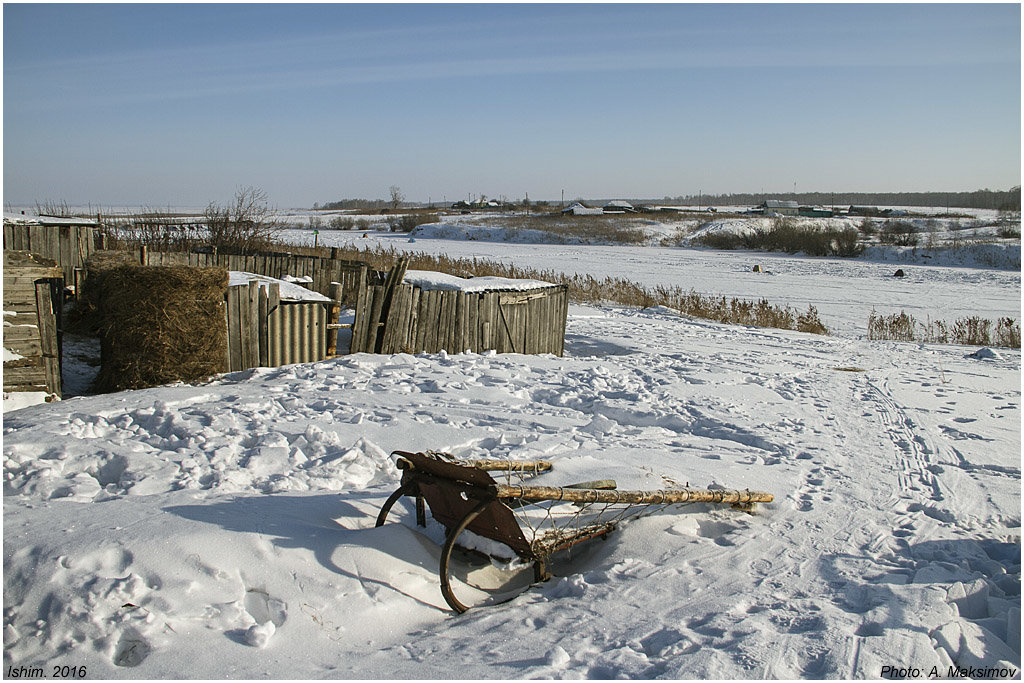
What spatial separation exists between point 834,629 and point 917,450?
4259 millimetres

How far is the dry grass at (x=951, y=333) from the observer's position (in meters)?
16.2

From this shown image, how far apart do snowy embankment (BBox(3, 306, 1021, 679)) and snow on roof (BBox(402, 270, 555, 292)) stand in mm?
3359

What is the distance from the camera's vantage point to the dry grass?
16156mm

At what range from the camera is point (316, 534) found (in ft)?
13.7

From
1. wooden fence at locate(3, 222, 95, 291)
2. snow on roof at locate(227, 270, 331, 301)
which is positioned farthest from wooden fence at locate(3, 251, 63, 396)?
wooden fence at locate(3, 222, 95, 291)

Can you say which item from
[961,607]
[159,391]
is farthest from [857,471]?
[159,391]

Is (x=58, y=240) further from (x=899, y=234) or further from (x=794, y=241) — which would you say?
(x=899, y=234)

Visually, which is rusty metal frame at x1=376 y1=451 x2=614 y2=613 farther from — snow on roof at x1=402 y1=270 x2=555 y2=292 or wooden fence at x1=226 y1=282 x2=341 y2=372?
snow on roof at x1=402 y1=270 x2=555 y2=292

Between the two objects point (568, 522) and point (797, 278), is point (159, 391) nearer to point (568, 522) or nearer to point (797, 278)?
point (568, 522)

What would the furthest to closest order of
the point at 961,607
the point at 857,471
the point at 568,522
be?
the point at 857,471
the point at 568,522
the point at 961,607

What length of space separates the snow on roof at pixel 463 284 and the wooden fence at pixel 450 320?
0.84ft

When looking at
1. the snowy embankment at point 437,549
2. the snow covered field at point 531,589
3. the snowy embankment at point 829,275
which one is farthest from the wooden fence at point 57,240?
the snowy embankment at point 829,275

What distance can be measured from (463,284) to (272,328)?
12.4 feet

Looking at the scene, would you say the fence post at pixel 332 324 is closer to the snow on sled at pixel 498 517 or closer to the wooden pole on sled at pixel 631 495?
the snow on sled at pixel 498 517
